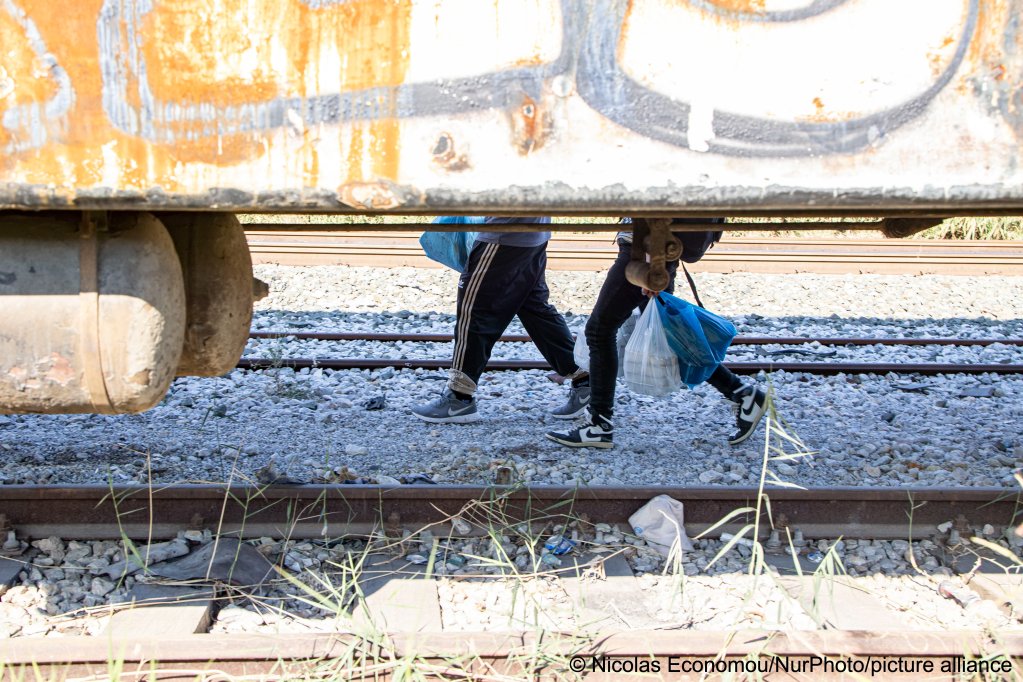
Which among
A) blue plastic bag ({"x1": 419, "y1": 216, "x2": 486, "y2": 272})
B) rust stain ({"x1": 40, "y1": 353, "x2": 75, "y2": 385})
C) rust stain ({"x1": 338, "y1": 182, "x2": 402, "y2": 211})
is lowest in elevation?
rust stain ({"x1": 40, "y1": 353, "x2": 75, "y2": 385})

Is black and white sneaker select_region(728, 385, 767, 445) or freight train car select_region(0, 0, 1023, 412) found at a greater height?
freight train car select_region(0, 0, 1023, 412)

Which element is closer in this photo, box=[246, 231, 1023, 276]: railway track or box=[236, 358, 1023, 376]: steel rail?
box=[236, 358, 1023, 376]: steel rail

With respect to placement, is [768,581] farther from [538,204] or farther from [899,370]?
[899,370]

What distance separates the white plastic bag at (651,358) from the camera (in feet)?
14.4

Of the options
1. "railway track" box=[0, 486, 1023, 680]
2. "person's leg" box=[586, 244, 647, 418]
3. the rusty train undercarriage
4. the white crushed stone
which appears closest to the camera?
the rusty train undercarriage

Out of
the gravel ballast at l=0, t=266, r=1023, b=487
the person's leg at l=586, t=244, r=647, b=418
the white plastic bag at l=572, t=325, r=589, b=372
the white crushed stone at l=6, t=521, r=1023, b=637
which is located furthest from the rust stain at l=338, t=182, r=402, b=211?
the white plastic bag at l=572, t=325, r=589, b=372

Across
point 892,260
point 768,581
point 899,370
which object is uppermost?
point 892,260

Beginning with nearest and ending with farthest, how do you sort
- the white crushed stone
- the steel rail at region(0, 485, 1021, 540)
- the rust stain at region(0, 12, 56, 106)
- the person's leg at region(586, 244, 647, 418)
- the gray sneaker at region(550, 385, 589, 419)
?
the rust stain at region(0, 12, 56, 106) → the white crushed stone → the steel rail at region(0, 485, 1021, 540) → the person's leg at region(586, 244, 647, 418) → the gray sneaker at region(550, 385, 589, 419)

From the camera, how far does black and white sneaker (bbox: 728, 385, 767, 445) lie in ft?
14.9

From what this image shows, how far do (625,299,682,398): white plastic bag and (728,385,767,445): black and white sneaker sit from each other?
1.31ft

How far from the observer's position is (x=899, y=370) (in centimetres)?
591

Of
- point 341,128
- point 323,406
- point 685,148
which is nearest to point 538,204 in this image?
point 685,148

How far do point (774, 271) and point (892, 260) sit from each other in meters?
1.49

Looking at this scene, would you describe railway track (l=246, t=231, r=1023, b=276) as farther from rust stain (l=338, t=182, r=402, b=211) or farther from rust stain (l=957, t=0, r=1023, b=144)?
rust stain (l=957, t=0, r=1023, b=144)
